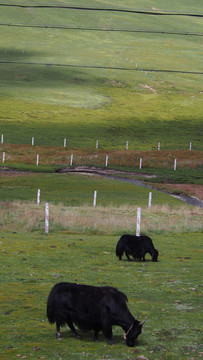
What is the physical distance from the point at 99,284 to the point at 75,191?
125 feet

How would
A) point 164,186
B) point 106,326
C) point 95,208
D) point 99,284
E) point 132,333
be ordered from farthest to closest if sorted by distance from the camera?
point 164,186 < point 95,208 < point 99,284 < point 106,326 < point 132,333

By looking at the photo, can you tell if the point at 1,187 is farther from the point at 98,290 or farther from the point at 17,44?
the point at 17,44

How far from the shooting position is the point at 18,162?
270 ft

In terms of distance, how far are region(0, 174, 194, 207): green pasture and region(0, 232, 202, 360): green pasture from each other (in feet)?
59.8

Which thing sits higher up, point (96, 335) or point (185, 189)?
point (185, 189)

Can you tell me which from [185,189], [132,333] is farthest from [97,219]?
[185,189]

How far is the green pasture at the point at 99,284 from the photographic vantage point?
12.4m

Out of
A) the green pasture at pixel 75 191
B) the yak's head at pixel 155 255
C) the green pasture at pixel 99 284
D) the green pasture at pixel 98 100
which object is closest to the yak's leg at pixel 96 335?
the green pasture at pixel 99 284

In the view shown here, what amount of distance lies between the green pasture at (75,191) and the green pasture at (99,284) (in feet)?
59.8

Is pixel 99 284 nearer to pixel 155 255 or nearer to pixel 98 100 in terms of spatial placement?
pixel 155 255

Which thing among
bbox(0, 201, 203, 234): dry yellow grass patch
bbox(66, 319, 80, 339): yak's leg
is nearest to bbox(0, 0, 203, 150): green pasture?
bbox(0, 201, 203, 234): dry yellow grass patch

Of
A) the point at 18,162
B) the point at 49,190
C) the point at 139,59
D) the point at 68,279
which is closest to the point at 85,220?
the point at 68,279

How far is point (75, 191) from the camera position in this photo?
57219 mm

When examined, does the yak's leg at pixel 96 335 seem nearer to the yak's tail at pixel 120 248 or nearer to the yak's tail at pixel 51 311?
the yak's tail at pixel 51 311
